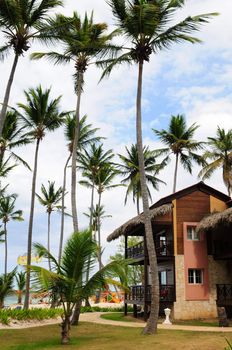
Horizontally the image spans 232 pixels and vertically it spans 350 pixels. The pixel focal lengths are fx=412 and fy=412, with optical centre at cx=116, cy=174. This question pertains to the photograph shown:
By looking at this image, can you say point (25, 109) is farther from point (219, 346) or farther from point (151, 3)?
point (219, 346)

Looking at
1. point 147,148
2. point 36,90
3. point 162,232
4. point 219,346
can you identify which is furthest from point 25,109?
point 219,346

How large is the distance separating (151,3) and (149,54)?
5.87 feet

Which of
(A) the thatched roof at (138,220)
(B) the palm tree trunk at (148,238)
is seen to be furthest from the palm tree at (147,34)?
(A) the thatched roof at (138,220)

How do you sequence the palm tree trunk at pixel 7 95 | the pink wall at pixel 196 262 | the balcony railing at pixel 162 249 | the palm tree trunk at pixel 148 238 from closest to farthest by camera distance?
the palm tree trunk at pixel 148 238
the palm tree trunk at pixel 7 95
the pink wall at pixel 196 262
the balcony railing at pixel 162 249

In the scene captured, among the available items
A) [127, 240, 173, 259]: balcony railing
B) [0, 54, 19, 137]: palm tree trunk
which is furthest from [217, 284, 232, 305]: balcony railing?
[0, 54, 19, 137]: palm tree trunk

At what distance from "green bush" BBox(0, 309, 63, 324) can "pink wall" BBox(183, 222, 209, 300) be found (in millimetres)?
7170

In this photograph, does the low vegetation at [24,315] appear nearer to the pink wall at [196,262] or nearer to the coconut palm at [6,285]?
the coconut palm at [6,285]

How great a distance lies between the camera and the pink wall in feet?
70.2

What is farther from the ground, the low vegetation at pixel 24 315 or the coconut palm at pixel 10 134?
the coconut palm at pixel 10 134

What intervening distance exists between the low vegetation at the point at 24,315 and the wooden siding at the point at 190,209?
7.51m

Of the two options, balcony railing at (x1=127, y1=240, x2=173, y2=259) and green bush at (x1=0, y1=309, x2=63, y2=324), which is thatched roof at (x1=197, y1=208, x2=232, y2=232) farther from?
green bush at (x1=0, y1=309, x2=63, y2=324)

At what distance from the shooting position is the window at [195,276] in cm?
2183

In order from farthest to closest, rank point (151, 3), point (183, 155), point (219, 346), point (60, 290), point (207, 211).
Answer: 1. point (183, 155)
2. point (207, 211)
3. point (151, 3)
4. point (60, 290)
5. point (219, 346)

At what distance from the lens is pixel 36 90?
2439 cm
